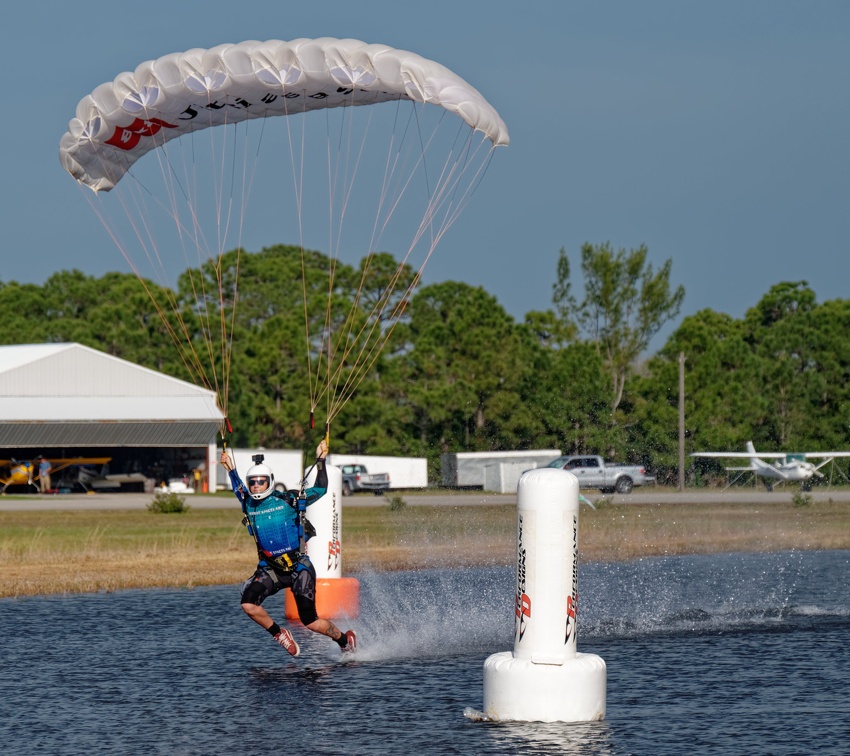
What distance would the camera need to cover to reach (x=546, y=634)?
502 inches

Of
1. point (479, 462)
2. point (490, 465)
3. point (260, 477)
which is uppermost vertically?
point (260, 477)

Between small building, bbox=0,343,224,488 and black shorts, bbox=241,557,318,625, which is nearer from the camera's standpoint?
black shorts, bbox=241,557,318,625

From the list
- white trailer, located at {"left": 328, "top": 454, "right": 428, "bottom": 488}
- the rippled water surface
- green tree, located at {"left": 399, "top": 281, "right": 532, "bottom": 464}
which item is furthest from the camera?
green tree, located at {"left": 399, "top": 281, "right": 532, "bottom": 464}

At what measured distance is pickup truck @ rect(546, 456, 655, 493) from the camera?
210ft

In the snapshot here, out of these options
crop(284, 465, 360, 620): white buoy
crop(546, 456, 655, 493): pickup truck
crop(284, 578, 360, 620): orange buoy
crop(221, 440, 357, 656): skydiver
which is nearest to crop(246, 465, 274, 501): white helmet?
crop(221, 440, 357, 656): skydiver

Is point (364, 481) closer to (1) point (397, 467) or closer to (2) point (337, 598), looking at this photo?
(1) point (397, 467)

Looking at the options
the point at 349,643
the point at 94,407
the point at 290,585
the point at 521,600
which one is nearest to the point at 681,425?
the point at 94,407

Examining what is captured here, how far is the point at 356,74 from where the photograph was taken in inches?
768

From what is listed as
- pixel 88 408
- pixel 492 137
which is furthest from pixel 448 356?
pixel 492 137

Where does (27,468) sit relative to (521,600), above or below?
below

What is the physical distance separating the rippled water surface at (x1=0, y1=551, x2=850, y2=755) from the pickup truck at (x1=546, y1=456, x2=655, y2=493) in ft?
128

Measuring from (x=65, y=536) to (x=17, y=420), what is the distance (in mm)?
27227

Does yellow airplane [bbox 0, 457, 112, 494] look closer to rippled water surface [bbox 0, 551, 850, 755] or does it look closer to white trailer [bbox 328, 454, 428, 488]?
white trailer [bbox 328, 454, 428, 488]

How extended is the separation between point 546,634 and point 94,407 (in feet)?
181
